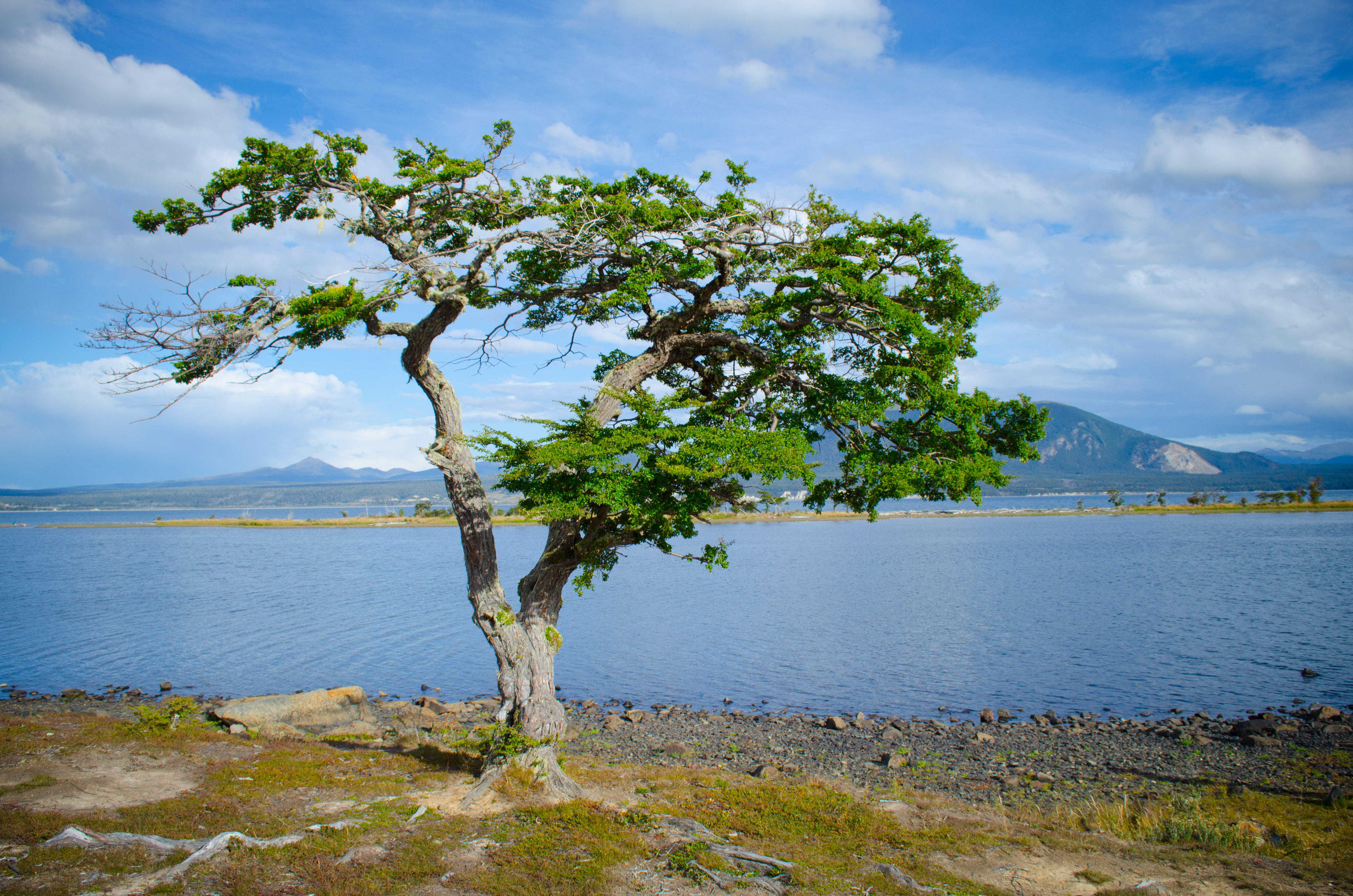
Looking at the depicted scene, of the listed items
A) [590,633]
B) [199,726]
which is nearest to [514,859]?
[199,726]

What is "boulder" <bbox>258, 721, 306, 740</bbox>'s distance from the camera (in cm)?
1753

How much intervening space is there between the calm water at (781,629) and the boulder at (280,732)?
786cm

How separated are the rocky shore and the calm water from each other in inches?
86.9

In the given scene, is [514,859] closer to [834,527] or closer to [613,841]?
[613,841]

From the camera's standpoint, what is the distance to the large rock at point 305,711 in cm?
1883

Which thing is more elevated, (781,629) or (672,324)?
(672,324)

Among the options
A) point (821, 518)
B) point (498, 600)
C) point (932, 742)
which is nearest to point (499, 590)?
point (498, 600)

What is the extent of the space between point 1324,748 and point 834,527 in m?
132

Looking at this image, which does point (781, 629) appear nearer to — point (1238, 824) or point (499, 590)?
point (1238, 824)

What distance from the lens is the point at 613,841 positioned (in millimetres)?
9828

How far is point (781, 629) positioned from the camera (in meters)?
38.3

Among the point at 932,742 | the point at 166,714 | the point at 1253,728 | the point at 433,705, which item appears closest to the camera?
the point at 166,714

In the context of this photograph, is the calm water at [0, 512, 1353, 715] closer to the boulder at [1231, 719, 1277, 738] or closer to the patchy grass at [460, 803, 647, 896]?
the boulder at [1231, 719, 1277, 738]

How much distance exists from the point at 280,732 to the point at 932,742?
55.2 feet
